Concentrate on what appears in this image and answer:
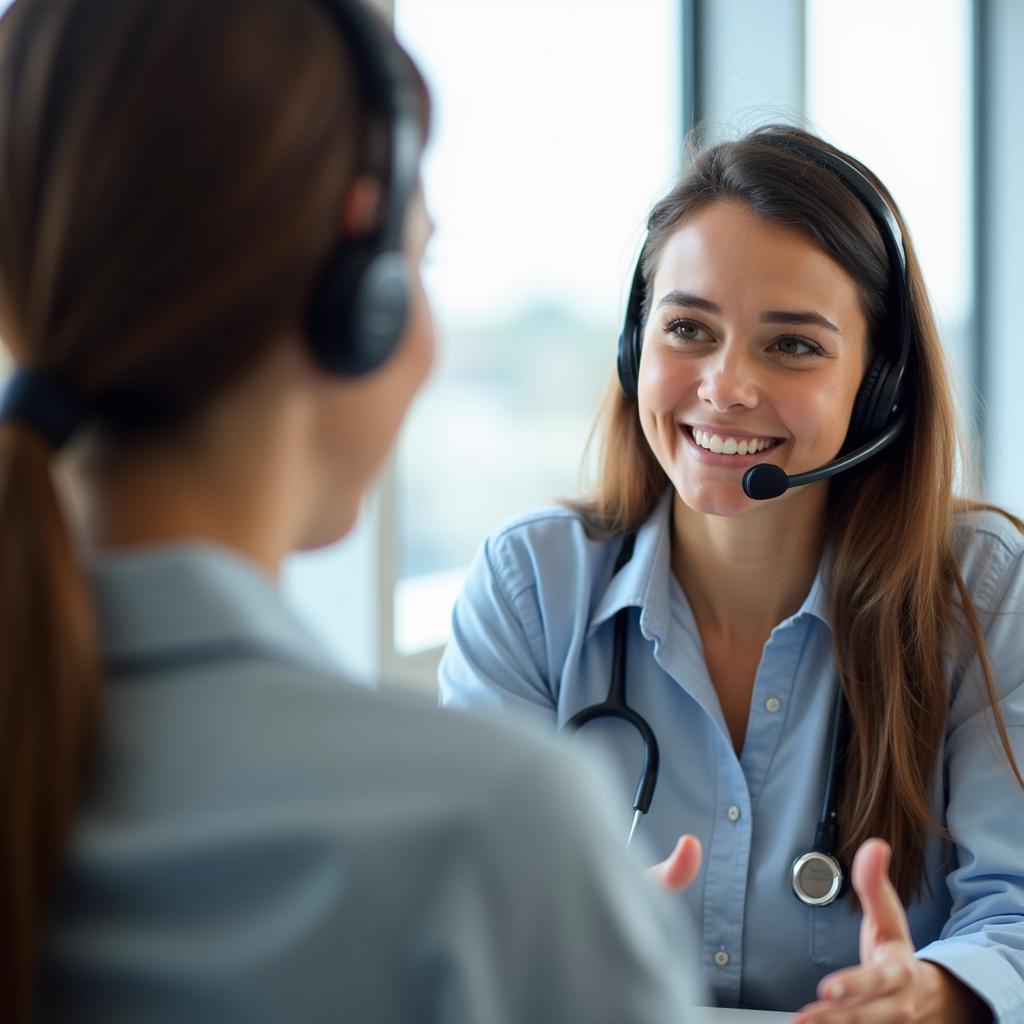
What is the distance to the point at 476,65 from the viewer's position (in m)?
2.46

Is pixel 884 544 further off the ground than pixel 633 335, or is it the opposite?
pixel 633 335

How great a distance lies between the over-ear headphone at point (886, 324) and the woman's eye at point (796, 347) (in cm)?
9

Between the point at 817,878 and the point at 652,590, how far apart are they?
0.39 meters

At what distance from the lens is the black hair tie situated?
0.58 m

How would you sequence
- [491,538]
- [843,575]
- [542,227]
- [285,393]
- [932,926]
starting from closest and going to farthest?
1. [285,393]
2. [932,926]
3. [843,575]
4. [491,538]
5. [542,227]

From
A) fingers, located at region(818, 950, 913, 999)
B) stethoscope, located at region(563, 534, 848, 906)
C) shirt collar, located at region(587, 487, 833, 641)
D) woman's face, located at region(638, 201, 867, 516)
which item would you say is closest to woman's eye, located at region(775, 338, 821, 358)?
Result: woman's face, located at region(638, 201, 867, 516)

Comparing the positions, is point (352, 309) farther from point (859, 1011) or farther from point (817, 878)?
point (817, 878)

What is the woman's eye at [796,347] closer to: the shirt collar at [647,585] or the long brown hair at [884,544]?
the long brown hair at [884,544]

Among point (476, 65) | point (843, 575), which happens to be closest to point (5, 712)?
point (843, 575)

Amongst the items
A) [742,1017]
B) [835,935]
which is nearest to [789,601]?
[835,935]

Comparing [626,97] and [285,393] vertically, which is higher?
[626,97]

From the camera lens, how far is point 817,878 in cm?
138

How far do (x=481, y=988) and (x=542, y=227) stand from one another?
230 cm

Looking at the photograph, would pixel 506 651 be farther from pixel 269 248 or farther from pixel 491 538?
pixel 269 248
